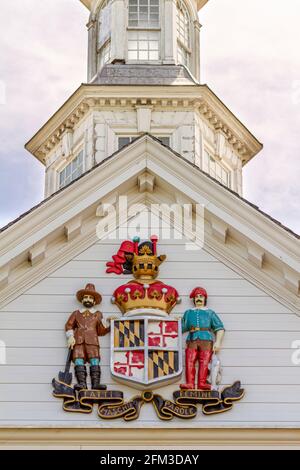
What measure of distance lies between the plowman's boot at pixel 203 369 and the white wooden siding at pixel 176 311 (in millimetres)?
313

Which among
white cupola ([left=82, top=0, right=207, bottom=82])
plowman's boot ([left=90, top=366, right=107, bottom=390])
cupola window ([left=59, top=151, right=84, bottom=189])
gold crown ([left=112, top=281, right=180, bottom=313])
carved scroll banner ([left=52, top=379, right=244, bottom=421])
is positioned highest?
white cupola ([left=82, top=0, right=207, bottom=82])

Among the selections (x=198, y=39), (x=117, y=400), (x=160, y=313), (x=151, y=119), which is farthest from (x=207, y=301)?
(x=198, y=39)

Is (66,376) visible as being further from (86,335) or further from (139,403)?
(139,403)

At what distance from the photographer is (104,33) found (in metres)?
30.8

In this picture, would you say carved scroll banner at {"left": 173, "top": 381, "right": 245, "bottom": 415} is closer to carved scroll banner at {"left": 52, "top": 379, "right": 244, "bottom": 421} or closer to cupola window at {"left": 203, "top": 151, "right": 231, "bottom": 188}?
carved scroll banner at {"left": 52, "top": 379, "right": 244, "bottom": 421}

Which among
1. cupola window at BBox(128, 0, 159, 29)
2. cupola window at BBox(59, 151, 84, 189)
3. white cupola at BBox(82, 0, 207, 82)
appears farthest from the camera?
cupola window at BBox(128, 0, 159, 29)

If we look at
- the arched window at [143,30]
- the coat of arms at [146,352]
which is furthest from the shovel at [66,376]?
the arched window at [143,30]

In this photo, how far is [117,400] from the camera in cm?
1831

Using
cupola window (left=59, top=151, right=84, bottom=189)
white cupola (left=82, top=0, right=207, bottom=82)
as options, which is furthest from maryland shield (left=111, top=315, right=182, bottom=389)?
white cupola (left=82, top=0, right=207, bottom=82)

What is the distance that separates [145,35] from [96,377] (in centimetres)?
1339

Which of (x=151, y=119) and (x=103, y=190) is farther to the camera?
(x=151, y=119)

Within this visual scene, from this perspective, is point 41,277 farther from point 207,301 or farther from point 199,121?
point 199,121

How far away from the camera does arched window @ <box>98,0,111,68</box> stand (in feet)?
99.6

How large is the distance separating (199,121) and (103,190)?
878 centimetres
